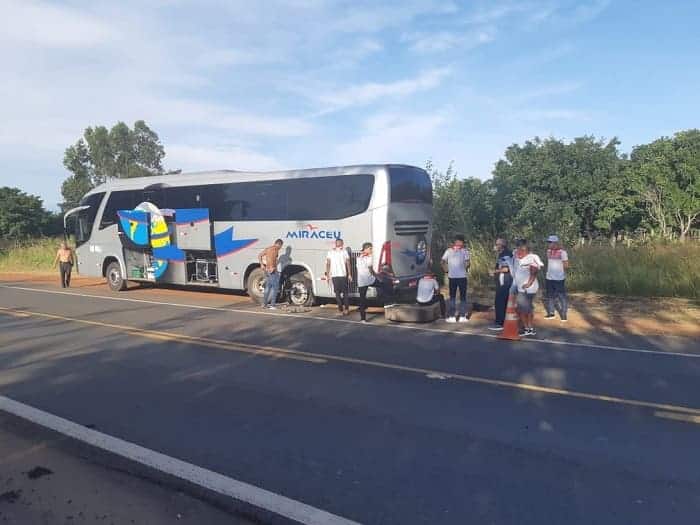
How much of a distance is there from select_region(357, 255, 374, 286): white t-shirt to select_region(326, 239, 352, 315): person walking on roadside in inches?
19.7

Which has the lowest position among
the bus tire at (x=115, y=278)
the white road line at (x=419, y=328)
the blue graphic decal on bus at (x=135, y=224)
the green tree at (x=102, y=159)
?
the white road line at (x=419, y=328)

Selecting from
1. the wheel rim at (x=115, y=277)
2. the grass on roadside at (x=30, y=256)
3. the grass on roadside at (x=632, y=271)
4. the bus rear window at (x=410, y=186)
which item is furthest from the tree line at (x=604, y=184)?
the grass on roadside at (x=30, y=256)

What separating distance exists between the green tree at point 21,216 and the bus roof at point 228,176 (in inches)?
1025

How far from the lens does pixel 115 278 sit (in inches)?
727

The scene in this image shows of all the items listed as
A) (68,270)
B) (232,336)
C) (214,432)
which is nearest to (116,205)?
(68,270)

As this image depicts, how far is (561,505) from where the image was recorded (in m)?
3.74

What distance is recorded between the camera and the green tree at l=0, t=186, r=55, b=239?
131 ft

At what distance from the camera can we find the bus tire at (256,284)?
14.4 metres

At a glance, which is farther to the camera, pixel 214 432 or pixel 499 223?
pixel 499 223

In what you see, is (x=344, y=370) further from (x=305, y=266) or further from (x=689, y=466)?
(x=305, y=266)

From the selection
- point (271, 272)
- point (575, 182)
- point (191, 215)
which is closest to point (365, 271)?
point (271, 272)

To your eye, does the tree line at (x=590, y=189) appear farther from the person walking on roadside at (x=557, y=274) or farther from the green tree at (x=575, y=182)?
the person walking on roadside at (x=557, y=274)

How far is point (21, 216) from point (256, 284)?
109 ft

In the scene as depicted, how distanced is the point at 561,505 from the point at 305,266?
10335 millimetres
